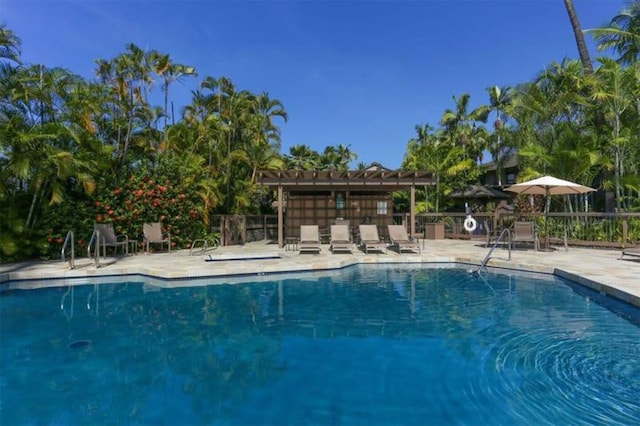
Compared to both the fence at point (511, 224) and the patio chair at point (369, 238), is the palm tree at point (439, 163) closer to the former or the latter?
the fence at point (511, 224)

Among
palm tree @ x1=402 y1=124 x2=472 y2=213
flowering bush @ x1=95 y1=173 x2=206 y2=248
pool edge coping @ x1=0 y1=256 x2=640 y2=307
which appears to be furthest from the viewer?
palm tree @ x1=402 y1=124 x2=472 y2=213

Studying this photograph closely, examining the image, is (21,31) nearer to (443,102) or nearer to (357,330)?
(357,330)

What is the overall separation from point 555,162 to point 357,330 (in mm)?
13119

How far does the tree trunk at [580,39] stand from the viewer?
16141 millimetres

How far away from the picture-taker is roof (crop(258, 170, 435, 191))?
45.3 ft

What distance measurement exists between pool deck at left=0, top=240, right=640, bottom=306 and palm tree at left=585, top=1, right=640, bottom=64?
9.64 m

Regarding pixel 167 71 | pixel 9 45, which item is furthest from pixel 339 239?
pixel 9 45

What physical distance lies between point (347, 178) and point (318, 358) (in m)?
10.4

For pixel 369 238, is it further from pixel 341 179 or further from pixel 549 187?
pixel 549 187

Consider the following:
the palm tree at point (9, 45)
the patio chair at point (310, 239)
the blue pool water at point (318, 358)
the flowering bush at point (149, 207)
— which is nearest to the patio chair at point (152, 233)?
the flowering bush at point (149, 207)

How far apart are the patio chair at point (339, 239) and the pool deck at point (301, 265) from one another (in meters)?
0.46

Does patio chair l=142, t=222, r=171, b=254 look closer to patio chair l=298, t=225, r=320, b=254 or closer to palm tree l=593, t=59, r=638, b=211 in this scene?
patio chair l=298, t=225, r=320, b=254

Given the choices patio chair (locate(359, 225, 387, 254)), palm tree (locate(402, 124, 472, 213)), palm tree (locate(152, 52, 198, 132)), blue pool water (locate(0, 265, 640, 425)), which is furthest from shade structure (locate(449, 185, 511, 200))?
palm tree (locate(152, 52, 198, 132))

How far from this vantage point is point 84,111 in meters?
11.0
